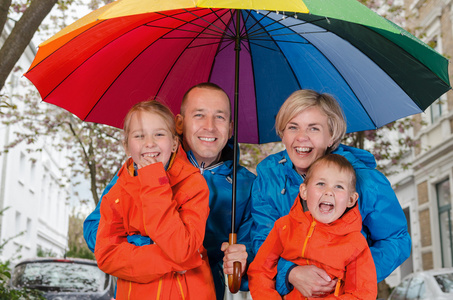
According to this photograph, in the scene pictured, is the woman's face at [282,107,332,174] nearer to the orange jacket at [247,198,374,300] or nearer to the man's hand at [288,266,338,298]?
the orange jacket at [247,198,374,300]

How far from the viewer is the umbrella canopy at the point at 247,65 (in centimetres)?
414

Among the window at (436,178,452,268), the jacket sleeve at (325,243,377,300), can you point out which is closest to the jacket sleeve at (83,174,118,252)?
the jacket sleeve at (325,243,377,300)

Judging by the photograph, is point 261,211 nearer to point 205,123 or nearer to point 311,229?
point 311,229

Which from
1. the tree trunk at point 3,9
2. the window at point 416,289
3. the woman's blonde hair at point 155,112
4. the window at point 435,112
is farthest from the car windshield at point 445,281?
the window at point 435,112

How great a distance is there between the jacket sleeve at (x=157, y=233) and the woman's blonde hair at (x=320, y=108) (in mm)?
823

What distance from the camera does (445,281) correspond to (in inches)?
418

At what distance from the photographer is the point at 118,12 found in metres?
2.81

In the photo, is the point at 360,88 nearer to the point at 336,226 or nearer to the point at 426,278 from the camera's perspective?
the point at 336,226

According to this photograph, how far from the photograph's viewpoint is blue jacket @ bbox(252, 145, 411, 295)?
343 centimetres

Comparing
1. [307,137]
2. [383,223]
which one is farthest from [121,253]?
[383,223]

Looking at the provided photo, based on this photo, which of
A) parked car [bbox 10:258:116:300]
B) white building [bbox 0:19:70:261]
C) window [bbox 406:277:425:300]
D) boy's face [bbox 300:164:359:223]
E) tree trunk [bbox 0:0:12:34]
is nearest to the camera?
boy's face [bbox 300:164:359:223]

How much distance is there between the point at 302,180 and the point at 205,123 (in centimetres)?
73

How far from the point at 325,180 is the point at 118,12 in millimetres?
1430

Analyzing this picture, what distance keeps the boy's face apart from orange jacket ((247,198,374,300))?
5cm
